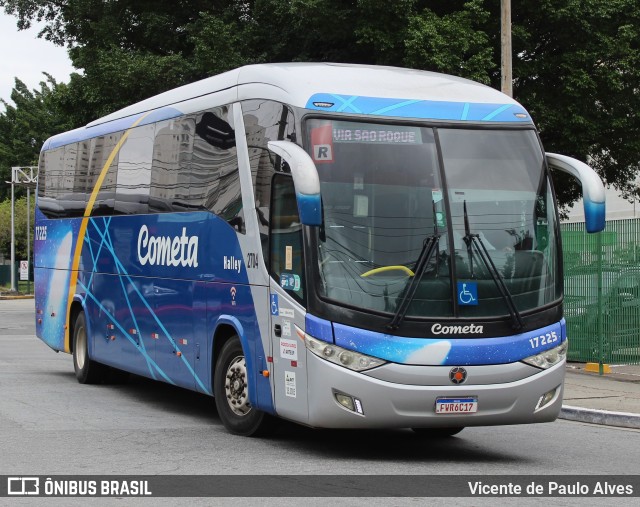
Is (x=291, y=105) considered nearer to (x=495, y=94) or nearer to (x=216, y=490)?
(x=495, y=94)

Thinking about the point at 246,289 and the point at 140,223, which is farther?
the point at 140,223

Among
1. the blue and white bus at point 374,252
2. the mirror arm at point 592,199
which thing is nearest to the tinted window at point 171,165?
the blue and white bus at point 374,252

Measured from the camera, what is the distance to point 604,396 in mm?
15078

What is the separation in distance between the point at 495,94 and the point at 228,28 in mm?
20785

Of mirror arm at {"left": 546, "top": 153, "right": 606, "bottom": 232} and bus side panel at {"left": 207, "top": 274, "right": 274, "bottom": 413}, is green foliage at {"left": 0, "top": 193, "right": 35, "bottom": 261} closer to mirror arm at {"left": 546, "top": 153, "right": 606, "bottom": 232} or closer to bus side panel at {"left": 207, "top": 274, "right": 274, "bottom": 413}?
bus side panel at {"left": 207, "top": 274, "right": 274, "bottom": 413}

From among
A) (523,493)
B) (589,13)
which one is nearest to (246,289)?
(523,493)

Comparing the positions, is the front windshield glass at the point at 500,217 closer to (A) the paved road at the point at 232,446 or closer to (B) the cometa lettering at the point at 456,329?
(B) the cometa lettering at the point at 456,329

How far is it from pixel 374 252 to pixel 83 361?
8.14 metres

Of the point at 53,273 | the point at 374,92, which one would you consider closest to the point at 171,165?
the point at 374,92

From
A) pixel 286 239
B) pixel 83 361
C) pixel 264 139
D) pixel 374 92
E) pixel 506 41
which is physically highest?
pixel 506 41

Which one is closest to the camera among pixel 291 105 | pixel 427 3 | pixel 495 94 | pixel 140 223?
pixel 291 105

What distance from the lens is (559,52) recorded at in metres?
30.7

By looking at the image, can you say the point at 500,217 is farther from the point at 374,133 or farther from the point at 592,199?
the point at 374,133

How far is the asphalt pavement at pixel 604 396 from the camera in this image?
13.2m
